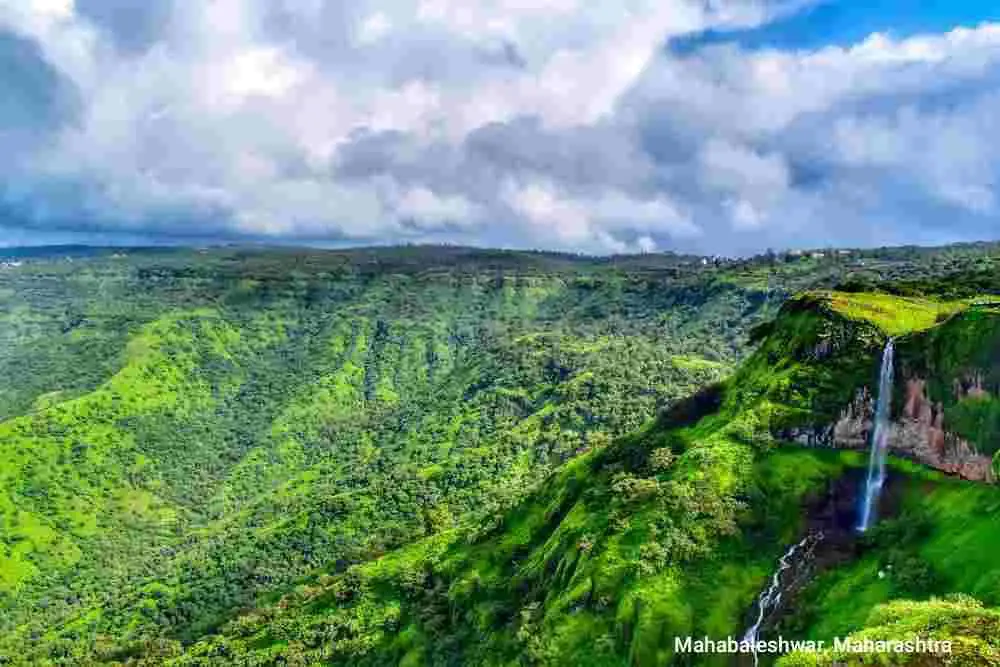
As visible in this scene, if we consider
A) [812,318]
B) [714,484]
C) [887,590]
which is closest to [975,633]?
[887,590]

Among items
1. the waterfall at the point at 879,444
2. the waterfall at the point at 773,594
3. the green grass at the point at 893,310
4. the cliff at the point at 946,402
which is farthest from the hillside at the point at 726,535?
the waterfall at the point at 879,444

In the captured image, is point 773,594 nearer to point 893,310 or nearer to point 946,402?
point 946,402

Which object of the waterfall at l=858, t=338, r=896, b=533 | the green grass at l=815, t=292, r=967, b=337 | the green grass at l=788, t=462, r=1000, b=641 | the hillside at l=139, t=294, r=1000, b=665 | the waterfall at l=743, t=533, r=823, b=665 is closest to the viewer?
the green grass at l=788, t=462, r=1000, b=641

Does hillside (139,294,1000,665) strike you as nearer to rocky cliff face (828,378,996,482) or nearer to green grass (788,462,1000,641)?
green grass (788,462,1000,641)

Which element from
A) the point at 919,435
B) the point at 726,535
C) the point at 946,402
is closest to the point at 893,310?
the point at 946,402

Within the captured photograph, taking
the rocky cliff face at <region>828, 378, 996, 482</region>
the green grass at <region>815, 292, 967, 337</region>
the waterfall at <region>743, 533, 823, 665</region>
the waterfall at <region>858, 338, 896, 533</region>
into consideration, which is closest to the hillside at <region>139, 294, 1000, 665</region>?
the green grass at <region>815, 292, 967, 337</region>

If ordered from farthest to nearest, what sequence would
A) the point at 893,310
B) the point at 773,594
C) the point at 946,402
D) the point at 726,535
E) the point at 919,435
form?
the point at 893,310, the point at 726,535, the point at 919,435, the point at 946,402, the point at 773,594
